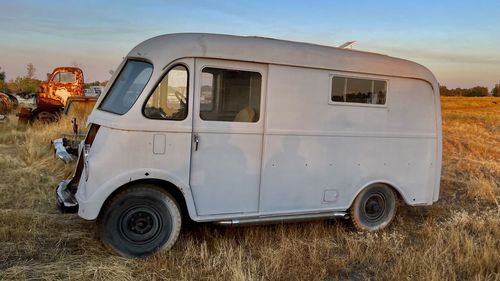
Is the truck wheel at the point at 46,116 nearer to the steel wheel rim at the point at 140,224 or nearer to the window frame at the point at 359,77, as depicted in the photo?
the steel wheel rim at the point at 140,224

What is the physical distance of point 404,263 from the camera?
5.04 metres

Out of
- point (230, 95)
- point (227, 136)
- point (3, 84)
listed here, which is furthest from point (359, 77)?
point (3, 84)

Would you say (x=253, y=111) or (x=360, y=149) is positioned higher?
(x=253, y=111)

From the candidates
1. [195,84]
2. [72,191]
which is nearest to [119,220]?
[72,191]

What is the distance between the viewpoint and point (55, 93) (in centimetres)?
1972

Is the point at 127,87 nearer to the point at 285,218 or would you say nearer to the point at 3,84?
the point at 285,218

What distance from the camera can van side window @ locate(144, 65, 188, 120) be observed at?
17.3 ft

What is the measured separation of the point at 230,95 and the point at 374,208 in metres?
2.71

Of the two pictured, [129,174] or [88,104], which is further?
[88,104]

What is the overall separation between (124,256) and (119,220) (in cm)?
38

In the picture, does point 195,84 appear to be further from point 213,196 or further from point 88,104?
point 88,104

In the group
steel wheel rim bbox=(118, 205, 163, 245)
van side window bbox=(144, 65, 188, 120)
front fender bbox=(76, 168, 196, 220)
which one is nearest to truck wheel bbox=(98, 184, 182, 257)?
steel wheel rim bbox=(118, 205, 163, 245)

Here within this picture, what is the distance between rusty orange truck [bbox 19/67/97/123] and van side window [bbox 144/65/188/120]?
14704mm

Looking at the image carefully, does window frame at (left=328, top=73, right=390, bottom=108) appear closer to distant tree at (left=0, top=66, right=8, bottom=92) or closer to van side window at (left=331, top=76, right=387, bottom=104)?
van side window at (left=331, top=76, right=387, bottom=104)
